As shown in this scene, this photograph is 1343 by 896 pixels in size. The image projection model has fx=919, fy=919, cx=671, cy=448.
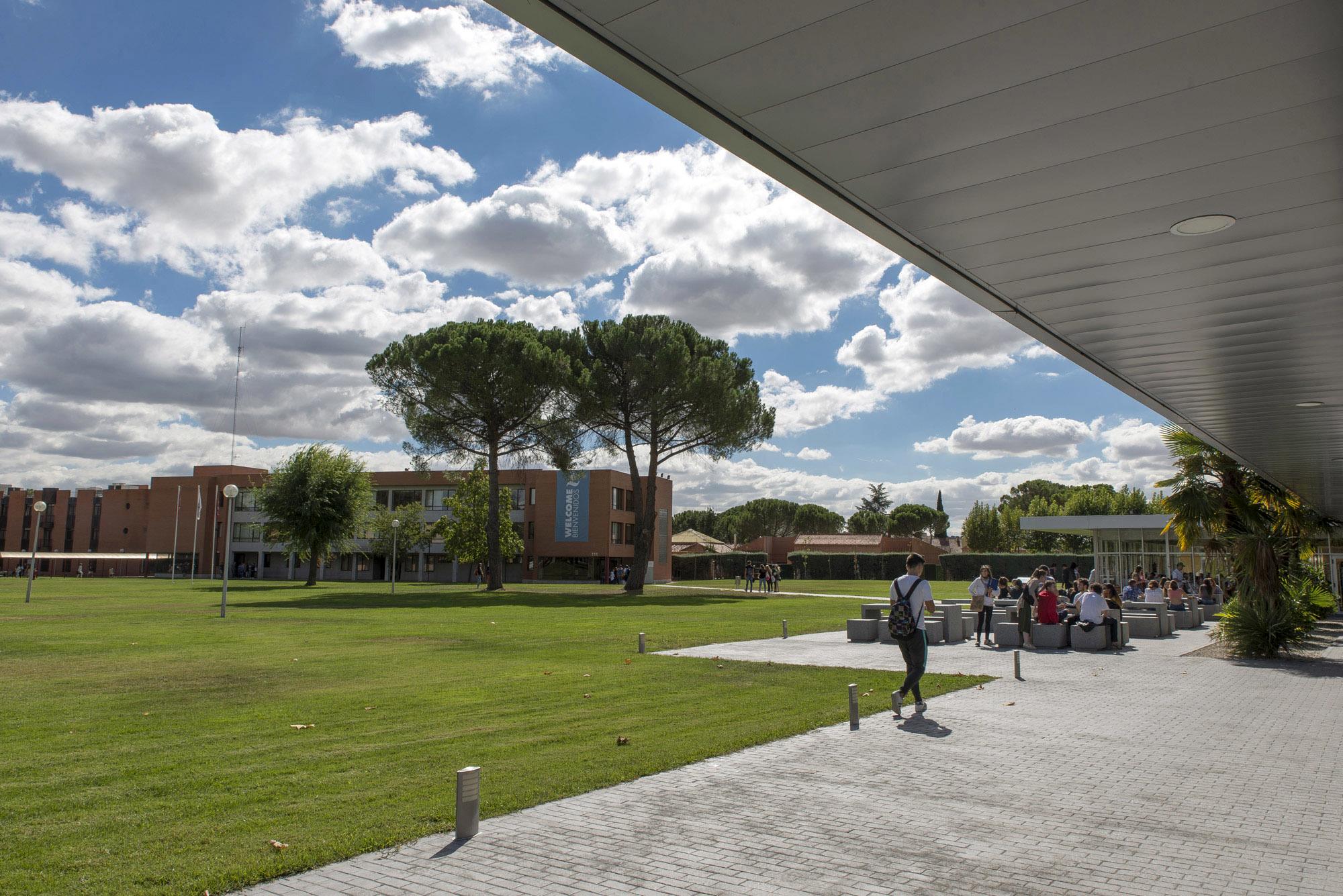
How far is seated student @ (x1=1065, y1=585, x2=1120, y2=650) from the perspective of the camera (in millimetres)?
17328

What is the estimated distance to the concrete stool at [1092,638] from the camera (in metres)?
17.4

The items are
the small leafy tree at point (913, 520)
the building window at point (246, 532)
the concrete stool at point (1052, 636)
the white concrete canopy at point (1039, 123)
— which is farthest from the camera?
the small leafy tree at point (913, 520)

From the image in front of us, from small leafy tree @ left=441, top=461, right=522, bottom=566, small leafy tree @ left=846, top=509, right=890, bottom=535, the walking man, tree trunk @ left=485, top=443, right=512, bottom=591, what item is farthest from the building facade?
small leafy tree @ left=846, top=509, right=890, bottom=535

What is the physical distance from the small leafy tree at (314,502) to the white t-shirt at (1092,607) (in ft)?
145

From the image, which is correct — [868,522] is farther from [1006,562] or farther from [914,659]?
[914,659]

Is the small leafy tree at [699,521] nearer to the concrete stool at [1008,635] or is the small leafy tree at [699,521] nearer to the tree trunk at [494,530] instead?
the tree trunk at [494,530]

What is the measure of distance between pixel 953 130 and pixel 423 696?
902 cm

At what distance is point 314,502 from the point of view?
170 ft

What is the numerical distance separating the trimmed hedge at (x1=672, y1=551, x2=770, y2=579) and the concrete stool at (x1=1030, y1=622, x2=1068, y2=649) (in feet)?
194

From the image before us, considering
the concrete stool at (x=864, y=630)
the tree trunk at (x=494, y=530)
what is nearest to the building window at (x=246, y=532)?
the tree trunk at (x=494, y=530)

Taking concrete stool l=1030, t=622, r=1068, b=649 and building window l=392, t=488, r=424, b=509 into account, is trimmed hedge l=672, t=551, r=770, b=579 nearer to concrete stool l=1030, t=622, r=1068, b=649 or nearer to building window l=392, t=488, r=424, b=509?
building window l=392, t=488, r=424, b=509

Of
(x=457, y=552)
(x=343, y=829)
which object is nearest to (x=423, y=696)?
(x=343, y=829)

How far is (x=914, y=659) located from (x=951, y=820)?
170 inches

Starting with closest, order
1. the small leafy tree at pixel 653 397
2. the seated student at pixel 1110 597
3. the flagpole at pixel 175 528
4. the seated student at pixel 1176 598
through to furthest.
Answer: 1. the seated student at pixel 1110 597
2. the seated student at pixel 1176 598
3. the small leafy tree at pixel 653 397
4. the flagpole at pixel 175 528
